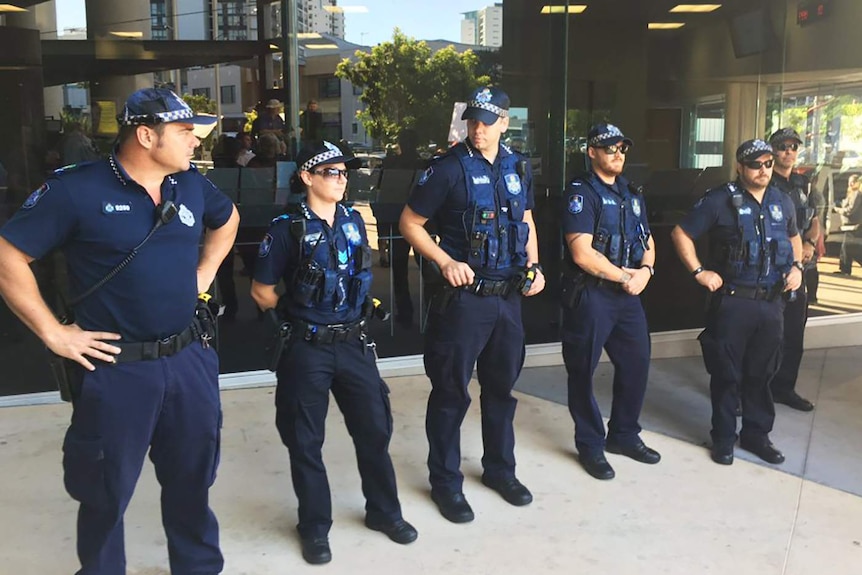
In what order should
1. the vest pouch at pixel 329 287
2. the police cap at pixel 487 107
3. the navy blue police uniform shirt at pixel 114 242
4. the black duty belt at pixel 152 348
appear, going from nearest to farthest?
the navy blue police uniform shirt at pixel 114 242
the black duty belt at pixel 152 348
the vest pouch at pixel 329 287
the police cap at pixel 487 107

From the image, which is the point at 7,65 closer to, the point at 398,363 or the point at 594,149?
the point at 398,363

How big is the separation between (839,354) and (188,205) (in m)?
5.66

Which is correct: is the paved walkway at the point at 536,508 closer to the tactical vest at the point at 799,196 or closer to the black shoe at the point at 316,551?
the black shoe at the point at 316,551

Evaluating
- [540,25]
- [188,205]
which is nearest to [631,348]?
[188,205]

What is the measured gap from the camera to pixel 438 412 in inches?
143

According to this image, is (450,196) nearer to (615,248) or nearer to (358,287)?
(358,287)

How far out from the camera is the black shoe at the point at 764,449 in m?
4.21

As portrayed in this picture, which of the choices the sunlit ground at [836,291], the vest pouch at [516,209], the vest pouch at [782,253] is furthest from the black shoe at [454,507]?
the sunlit ground at [836,291]

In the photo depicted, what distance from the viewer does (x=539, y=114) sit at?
712cm

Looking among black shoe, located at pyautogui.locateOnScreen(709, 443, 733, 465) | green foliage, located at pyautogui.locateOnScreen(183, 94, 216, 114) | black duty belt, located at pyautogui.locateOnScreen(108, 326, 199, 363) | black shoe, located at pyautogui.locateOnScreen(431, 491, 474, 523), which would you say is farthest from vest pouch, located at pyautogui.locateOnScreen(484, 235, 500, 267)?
green foliage, located at pyautogui.locateOnScreen(183, 94, 216, 114)

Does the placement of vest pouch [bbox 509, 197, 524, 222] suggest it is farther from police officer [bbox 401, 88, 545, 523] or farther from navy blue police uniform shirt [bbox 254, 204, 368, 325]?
navy blue police uniform shirt [bbox 254, 204, 368, 325]

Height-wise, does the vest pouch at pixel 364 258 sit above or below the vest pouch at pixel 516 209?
below

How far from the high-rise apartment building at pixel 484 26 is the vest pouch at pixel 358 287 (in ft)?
13.6

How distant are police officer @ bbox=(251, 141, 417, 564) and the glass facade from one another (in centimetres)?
199
